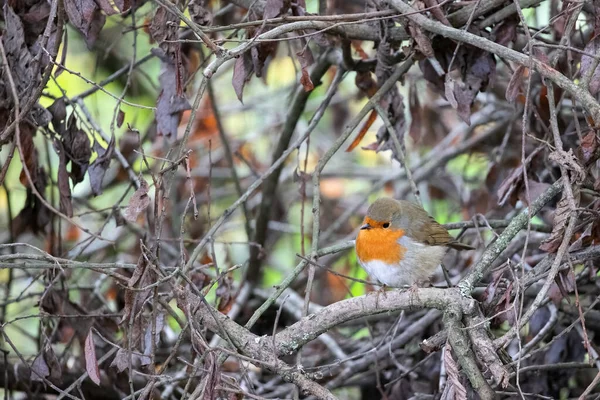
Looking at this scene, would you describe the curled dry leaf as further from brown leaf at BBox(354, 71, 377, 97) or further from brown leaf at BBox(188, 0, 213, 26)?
brown leaf at BBox(188, 0, 213, 26)

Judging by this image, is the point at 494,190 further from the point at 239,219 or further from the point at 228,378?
the point at 239,219

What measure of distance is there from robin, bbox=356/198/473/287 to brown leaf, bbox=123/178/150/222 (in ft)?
4.84

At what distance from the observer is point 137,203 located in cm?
245

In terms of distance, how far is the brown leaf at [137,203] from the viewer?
95.4 inches

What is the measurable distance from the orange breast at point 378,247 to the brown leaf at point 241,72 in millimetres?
988

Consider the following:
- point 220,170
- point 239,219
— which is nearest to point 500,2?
point 220,170

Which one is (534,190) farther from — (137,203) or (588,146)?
(137,203)

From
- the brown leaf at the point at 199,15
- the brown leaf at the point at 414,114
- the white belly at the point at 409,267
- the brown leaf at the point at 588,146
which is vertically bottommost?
the brown leaf at the point at 588,146

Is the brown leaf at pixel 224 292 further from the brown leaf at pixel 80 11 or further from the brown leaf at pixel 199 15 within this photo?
the brown leaf at pixel 80 11

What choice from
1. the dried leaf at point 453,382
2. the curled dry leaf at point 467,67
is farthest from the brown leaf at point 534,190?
the dried leaf at point 453,382

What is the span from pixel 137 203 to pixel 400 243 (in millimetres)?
1635

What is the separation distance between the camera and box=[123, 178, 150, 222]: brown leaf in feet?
7.95

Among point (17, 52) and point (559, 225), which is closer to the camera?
point (559, 225)

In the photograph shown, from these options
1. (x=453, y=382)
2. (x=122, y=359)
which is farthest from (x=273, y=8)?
(x=453, y=382)
